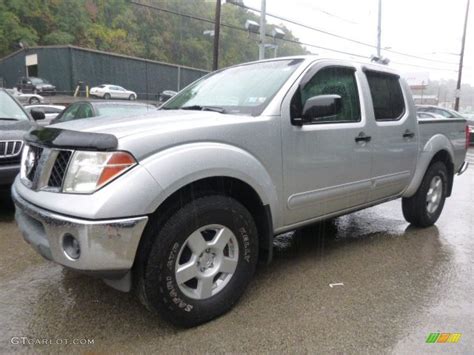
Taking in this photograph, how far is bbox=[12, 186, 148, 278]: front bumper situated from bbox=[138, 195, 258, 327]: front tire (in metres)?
0.13

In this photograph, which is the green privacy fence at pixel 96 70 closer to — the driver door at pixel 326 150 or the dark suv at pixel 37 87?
the dark suv at pixel 37 87

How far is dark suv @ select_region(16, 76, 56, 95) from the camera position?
37.1m

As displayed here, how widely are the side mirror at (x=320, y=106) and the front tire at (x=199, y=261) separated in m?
0.88

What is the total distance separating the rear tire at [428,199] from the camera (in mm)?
4844


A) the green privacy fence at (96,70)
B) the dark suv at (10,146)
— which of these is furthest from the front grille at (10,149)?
the green privacy fence at (96,70)

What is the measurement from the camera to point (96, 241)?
2.29 meters

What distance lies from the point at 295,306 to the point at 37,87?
129 feet

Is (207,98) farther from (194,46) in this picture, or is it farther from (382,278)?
(194,46)

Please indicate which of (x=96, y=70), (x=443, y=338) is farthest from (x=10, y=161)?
(x=96, y=70)

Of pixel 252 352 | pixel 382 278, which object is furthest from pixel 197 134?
pixel 382 278

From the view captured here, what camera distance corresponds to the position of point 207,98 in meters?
3.62

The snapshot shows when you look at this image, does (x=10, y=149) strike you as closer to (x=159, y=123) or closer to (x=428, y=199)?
(x=159, y=123)

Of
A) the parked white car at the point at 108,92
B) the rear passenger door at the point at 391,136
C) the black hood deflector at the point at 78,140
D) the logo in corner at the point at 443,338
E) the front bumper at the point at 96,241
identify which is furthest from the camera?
the parked white car at the point at 108,92

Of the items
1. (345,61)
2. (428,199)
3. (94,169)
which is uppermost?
(345,61)
